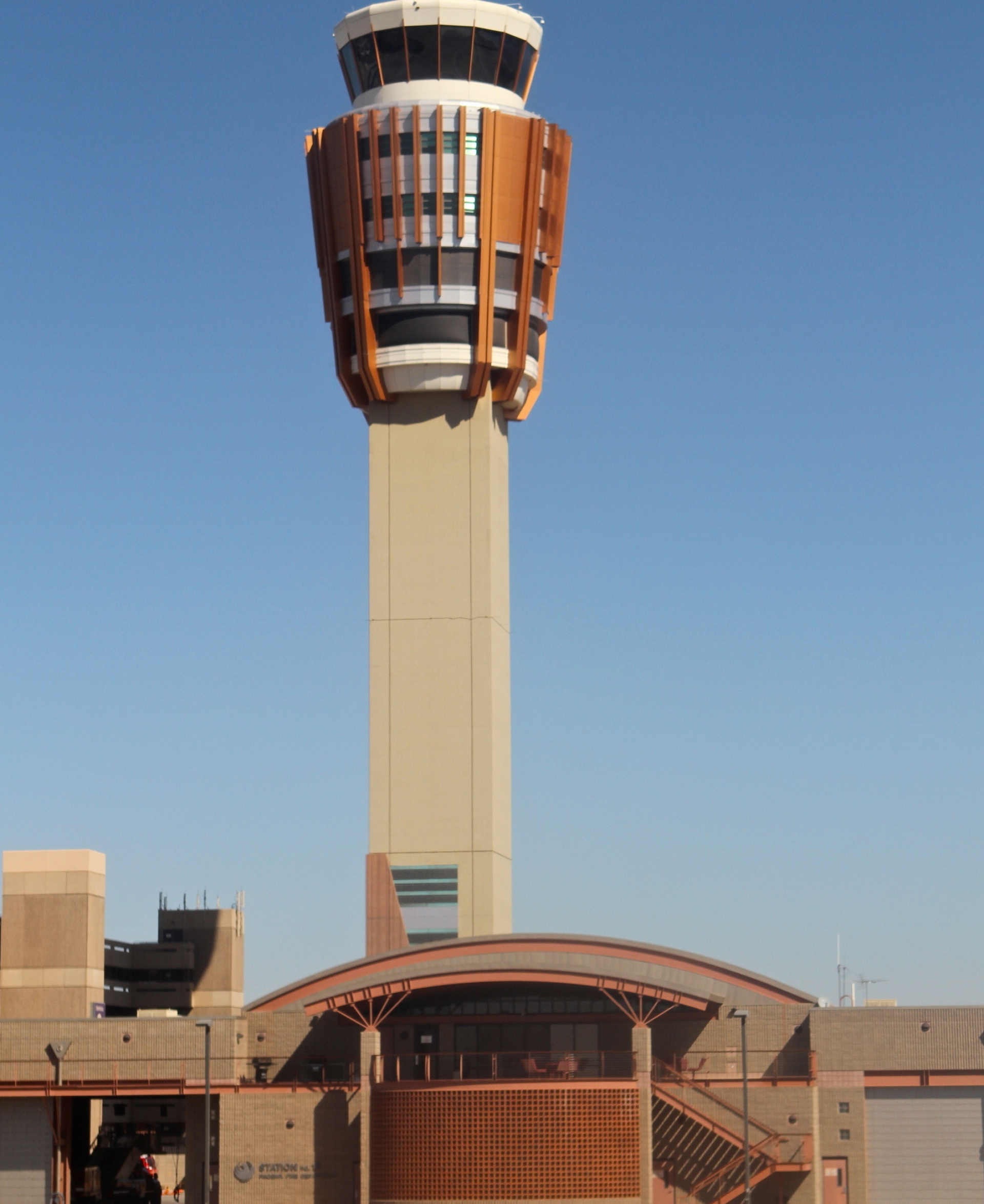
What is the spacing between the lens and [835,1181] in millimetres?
63000

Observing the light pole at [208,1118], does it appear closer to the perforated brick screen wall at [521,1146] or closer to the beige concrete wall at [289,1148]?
the beige concrete wall at [289,1148]

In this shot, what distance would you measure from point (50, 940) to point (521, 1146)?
4478 centimetres

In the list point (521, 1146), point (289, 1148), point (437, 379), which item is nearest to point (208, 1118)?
point (289, 1148)

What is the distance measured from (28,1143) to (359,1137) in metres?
12.1

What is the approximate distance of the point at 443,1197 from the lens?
5950 cm

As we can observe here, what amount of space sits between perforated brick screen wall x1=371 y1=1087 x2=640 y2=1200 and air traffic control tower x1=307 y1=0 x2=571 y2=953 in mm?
21840

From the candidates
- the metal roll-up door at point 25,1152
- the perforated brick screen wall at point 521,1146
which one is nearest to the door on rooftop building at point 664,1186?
the perforated brick screen wall at point 521,1146

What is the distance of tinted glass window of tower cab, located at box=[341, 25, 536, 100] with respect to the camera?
87.0 m

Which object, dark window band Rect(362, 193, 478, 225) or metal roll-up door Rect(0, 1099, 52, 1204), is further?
dark window band Rect(362, 193, 478, 225)

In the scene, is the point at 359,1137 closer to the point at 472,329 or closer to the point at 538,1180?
the point at 538,1180

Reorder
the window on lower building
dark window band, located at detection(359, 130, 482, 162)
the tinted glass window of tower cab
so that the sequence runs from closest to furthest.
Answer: the window on lower building, dark window band, located at detection(359, 130, 482, 162), the tinted glass window of tower cab

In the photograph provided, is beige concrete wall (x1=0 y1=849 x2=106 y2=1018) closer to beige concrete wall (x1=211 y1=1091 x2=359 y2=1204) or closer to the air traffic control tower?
the air traffic control tower

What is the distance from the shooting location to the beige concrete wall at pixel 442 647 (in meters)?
82.8

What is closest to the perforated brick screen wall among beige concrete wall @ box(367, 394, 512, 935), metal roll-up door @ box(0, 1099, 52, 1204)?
metal roll-up door @ box(0, 1099, 52, 1204)
